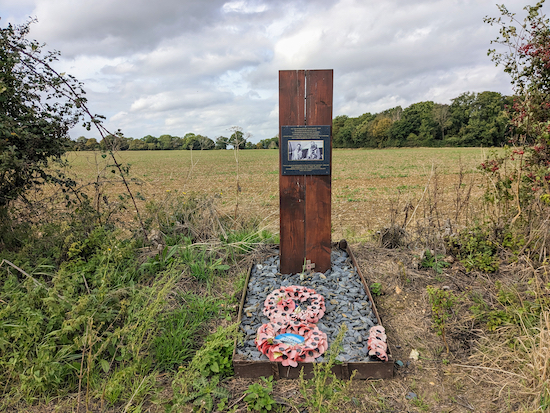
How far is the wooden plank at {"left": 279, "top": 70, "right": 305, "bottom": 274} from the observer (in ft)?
14.9

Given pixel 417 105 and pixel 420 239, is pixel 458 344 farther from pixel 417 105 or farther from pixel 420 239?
pixel 417 105

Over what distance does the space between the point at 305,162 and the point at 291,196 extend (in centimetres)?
52

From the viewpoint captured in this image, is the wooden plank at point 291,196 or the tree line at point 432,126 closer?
the wooden plank at point 291,196

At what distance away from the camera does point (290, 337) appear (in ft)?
10.9

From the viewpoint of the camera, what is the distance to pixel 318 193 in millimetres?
4742

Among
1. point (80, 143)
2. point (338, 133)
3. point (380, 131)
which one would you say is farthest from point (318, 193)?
point (338, 133)

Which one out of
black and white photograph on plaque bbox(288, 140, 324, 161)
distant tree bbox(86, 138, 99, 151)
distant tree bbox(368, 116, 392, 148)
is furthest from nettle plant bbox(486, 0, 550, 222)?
distant tree bbox(368, 116, 392, 148)

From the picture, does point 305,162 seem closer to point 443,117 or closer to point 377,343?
point 377,343

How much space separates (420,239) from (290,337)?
3.09m

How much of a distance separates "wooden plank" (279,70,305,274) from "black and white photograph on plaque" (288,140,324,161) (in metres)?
0.27

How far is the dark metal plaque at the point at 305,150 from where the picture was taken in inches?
180

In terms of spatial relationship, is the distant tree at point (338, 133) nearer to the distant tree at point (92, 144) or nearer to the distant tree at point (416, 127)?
the distant tree at point (416, 127)

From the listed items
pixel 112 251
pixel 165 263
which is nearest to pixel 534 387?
pixel 165 263

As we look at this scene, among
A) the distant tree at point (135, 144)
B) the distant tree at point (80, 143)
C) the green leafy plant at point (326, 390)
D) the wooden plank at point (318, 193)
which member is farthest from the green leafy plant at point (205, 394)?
the distant tree at point (135, 144)
